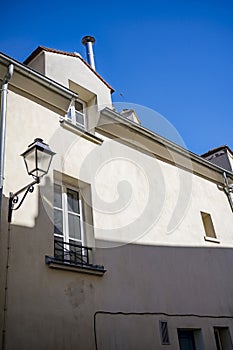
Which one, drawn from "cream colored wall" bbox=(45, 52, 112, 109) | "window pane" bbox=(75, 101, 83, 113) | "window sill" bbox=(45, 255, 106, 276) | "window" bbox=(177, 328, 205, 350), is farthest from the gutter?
"window" bbox=(177, 328, 205, 350)

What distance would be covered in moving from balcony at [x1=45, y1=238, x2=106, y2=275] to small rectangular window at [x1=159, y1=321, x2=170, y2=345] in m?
1.55

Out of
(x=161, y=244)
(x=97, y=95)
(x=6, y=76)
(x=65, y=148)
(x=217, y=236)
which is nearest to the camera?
(x=6, y=76)

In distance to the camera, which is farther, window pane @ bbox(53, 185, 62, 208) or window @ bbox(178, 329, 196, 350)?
window @ bbox(178, 329, 196, 350)

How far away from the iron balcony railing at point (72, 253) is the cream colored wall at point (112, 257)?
0.18 meters

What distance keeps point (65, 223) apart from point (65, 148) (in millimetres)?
1443

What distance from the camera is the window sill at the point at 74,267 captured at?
18.3ft

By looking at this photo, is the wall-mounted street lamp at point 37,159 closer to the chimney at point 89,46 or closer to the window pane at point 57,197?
the window pane at point 57,197

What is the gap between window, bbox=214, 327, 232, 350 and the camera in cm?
779

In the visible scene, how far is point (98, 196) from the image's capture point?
7039mm

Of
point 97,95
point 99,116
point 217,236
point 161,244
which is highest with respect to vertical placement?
point 97,95

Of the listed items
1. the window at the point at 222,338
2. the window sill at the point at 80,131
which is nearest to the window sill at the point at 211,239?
the window at the point at 222,338

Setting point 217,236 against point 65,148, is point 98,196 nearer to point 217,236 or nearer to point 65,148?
point 65,148

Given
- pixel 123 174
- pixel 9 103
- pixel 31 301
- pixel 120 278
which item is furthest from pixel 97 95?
pixel 31 301

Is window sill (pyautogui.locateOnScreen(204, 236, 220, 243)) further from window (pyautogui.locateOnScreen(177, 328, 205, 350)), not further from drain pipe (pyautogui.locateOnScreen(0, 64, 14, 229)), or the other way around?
drain pipe (pyautogui.locateOnScreen(0, 64, 14, 229))
